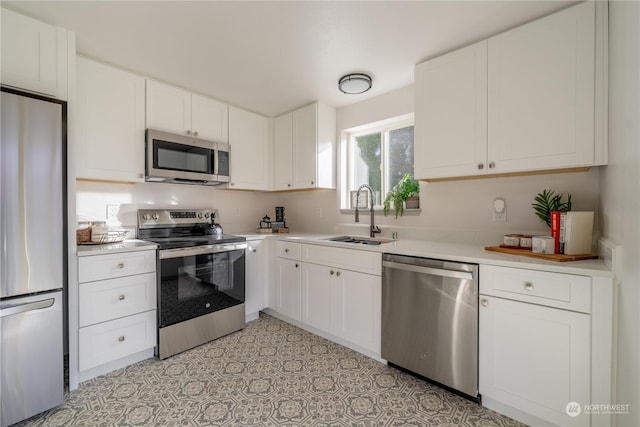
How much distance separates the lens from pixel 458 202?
7.43ft

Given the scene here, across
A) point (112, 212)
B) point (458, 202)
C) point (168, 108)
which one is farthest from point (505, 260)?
point (112, 212)

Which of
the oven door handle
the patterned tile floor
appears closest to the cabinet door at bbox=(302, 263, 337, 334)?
the patterned tile floor

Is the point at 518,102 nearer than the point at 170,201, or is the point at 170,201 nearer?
the point at 518,102

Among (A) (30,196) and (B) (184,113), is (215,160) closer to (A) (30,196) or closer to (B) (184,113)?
(B) (184,113)

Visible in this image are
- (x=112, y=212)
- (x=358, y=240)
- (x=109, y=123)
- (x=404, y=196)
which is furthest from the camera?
(x=358, y=240)

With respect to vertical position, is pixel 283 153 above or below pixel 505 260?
above

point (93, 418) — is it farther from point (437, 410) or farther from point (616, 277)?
point (616, 277)

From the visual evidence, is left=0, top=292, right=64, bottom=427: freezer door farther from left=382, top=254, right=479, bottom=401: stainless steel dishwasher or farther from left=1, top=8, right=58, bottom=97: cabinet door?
left=382, top=254, right=479, bottom=401: stainless steel dishwasher

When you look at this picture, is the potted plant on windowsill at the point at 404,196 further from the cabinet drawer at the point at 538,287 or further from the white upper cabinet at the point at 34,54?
the white upper cabinet at the point at 34,54

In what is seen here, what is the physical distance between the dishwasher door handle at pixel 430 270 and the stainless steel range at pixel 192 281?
Answer: 4.70 ft

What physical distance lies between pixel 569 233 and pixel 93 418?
2.83 meters

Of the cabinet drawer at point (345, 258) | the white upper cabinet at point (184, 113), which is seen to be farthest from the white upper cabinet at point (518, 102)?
the white upper cabinet at point (184, 113)

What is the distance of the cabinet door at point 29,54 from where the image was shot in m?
1.56

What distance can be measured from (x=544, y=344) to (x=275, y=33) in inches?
93.9
